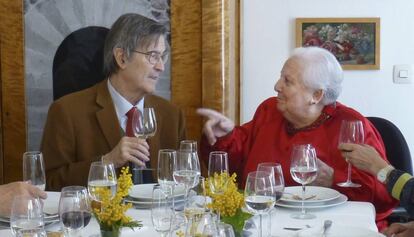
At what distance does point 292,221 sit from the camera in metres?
1.80

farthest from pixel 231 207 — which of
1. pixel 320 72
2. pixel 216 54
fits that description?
pixel 216 54

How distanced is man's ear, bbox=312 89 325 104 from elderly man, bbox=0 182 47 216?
3.82 ft

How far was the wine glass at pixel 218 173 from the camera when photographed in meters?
1.63

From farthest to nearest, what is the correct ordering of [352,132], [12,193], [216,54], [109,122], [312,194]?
[216,54] < [109,122] < [352,132] < [312,194] < [12,193]

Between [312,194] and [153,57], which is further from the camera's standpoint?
[153,57]

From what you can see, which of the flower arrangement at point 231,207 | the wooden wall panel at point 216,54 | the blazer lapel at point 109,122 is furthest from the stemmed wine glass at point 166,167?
the wooden wall panel at point 216,54

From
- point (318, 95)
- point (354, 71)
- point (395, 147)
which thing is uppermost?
point (354, 71)

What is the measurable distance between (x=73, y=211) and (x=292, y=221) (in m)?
0.68

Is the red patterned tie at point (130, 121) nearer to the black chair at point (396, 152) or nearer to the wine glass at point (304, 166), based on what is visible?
the wine glass at point (304, 166)

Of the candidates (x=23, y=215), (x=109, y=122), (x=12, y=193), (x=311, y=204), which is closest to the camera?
(x=23, y=215)

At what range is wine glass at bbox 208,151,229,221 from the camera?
163 cm

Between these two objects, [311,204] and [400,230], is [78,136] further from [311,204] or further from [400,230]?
[400,230]

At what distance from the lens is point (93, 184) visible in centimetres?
164

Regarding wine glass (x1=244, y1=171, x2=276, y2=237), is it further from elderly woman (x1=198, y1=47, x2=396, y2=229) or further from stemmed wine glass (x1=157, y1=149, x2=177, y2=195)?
elderly woman (x1=198, y1=47, x2=396, y2=229)
